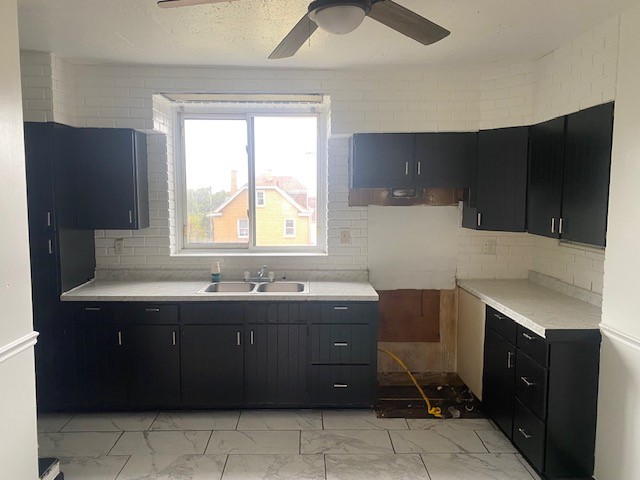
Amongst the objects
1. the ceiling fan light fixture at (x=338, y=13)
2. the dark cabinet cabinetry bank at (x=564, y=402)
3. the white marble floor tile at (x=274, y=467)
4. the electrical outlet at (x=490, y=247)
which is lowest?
the white marble floor tile at (x=274, y=467)

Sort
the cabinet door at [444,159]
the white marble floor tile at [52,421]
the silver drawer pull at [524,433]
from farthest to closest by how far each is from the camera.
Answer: the cabinet door at [444,159] < the white marble floor tile at [52,421] < the silver drawer pull at [524,433]

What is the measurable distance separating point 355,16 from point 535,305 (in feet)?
6.86

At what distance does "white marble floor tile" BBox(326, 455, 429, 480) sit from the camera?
8.46 feet

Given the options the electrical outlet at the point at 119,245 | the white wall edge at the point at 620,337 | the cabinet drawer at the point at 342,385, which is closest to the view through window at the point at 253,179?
the electrical outlet at the point at 119,245

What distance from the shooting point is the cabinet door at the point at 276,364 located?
10.7 feet

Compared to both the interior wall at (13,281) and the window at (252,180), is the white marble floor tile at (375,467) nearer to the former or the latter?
the interior wall at (13,281)

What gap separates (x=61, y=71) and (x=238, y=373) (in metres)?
2.56

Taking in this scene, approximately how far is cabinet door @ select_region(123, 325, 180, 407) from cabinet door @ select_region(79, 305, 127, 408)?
0.23 feet

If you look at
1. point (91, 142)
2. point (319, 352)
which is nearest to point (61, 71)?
point (91, 142)

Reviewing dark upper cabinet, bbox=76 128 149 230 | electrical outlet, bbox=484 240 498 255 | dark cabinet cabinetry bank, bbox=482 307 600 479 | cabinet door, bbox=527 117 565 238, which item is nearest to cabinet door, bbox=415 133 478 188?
cabinet door, bbox=527 117 565 238

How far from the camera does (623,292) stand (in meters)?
2.27

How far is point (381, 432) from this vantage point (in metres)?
3.06

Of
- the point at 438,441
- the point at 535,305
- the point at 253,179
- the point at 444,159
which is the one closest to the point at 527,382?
the point at 535,305

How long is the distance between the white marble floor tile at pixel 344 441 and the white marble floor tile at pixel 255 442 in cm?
7
